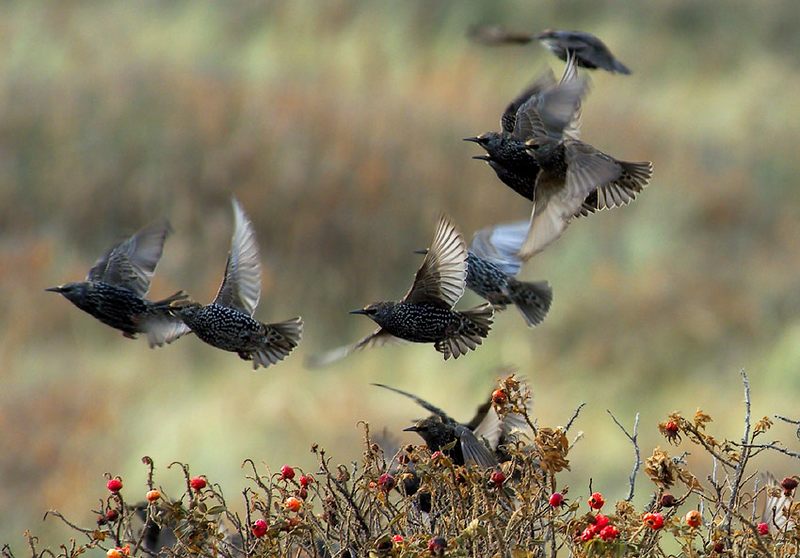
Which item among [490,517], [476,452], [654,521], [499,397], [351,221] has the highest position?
[351,221]

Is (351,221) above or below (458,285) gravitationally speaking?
above

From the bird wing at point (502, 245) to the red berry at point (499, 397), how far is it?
1.58 m

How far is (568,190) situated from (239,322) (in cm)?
107

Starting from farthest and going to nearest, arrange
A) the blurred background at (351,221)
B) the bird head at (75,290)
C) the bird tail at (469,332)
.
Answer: the blurred background at (351,221) < the bird head at (75,290) < the bird tail at (469,332)

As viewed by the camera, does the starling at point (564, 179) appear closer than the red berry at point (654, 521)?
No

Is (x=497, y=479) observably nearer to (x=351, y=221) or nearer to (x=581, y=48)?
(x=581, y=48)

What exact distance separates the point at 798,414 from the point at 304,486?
25.7 ft

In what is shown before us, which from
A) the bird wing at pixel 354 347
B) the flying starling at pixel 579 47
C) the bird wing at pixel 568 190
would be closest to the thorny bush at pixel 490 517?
the bird wing at pixel 354 347

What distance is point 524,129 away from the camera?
180 inches

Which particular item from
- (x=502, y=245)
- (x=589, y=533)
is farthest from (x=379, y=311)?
(x=502, y=245)

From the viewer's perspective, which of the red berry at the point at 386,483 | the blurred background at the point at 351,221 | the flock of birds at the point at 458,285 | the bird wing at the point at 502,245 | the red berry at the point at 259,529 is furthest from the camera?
the blurred background at the point at 351,221

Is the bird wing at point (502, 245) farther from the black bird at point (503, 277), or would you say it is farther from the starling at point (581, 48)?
the starling at point (581, 48)

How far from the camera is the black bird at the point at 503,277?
4930 millimetres

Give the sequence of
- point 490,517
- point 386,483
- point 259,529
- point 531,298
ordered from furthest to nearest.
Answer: point 531,298 < point 386,483 < point 259,529 < point 490,517
